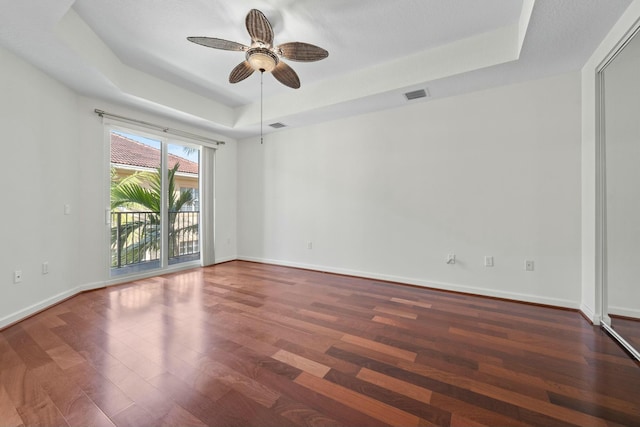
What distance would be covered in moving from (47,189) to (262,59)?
2.79 m

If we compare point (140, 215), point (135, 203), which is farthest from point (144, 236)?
point (135, 203)

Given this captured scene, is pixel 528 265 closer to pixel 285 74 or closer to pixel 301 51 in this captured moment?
pixel 301 51

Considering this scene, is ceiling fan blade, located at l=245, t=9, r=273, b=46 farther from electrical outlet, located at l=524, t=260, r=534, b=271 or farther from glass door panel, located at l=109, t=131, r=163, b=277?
electrical outlet, located at l=524, t=260, r=534, b=271

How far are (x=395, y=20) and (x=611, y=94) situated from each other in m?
2.04

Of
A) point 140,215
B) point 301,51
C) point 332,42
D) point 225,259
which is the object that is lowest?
point 225,259

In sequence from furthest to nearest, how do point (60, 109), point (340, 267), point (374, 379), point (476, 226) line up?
1. point (340, 267)
2. point (476, 226)
3. point (60, 109)
4. point (374, 379)

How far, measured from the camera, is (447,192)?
3348 mm

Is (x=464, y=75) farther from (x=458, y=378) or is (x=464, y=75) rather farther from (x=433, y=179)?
(x=458, y=378)

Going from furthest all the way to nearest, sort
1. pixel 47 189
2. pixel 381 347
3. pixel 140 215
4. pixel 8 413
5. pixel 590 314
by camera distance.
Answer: pixel 140 215, pixel 47 189, pixel 590 314, pixel 381 347, pixel 8 413

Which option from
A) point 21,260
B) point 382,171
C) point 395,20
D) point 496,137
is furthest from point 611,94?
point 21,260

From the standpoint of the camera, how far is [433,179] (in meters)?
3.44

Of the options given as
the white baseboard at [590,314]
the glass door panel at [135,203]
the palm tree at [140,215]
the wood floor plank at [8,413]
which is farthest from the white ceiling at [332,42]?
the wood floor plank at [8,413]

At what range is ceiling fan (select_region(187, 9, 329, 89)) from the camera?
211cm

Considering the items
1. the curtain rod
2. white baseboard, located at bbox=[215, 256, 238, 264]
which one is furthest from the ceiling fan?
white baseboard, located at bbox=[215, 256, 238, 264]
